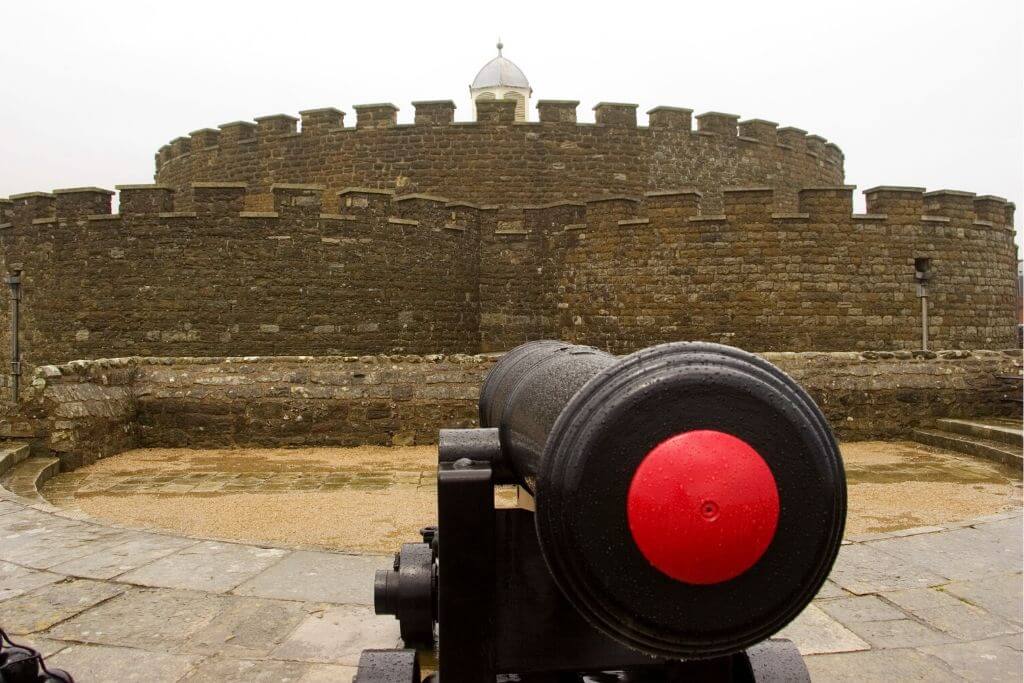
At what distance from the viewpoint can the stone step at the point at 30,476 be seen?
5.58m

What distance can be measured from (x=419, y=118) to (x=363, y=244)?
17.7 ft

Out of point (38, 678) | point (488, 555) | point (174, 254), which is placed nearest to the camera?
point (488, 555)

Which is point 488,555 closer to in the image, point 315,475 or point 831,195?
point 315,475

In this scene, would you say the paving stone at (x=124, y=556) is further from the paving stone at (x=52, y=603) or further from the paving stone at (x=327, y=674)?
the paving stone at (x=327, y=674)

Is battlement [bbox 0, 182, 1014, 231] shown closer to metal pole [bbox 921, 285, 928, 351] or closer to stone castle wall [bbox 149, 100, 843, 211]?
metal pole [bbox 921, 285, 928, 351]

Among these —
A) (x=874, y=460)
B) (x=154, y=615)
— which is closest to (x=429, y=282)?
(x=874, y=460)

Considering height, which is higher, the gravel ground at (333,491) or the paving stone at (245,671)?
the paving stone at (245,671)

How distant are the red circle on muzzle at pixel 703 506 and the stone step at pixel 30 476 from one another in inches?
208

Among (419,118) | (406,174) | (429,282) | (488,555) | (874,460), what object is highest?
(419,118)

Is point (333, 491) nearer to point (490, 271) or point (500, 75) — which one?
point (490, 271)

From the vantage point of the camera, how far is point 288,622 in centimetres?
306

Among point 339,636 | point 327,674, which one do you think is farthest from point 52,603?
point 327,674

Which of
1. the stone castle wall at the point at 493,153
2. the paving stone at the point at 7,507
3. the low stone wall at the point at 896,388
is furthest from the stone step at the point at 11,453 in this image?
the stone castle wall at the point at 493,153

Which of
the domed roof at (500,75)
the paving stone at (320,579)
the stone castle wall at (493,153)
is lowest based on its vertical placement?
the paving stone at (320,579)
